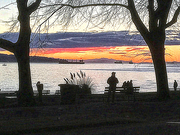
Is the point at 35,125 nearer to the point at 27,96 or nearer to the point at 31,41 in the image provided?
the point at 27,96

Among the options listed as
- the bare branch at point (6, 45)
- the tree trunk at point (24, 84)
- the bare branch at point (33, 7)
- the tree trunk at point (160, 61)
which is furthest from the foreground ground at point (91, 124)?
the bare branch at point (33, 7)

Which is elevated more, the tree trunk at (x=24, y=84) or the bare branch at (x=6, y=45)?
the bare branch at (x=6, y=45)

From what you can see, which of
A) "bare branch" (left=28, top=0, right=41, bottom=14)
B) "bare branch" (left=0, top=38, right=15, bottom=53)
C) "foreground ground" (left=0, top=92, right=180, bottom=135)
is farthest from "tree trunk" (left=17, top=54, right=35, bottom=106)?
"foreground ground" (left=0, top=92, right=180, bottom=135)

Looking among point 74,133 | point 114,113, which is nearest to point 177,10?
point 114,113

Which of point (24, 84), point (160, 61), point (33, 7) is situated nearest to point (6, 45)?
point (24, 84)

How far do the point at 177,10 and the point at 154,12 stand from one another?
5.64 feet

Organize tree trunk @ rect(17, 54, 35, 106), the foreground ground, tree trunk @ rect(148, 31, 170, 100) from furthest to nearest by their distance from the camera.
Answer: tree trunk @ rect(148, 31, 170, 100) < tree trunk @ rect(17, 54, 35, 106) < the foreground ground

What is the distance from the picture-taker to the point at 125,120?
10258 mm

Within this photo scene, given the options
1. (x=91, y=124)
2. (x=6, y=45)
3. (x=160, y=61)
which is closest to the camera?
(x=91, y=124)

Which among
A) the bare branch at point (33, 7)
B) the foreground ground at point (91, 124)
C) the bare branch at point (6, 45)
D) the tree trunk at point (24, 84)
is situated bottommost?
the foreground ground at point (91, 124)

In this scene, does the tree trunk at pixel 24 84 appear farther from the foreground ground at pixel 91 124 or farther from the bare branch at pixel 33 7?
the foreground ground at pixel 91 124

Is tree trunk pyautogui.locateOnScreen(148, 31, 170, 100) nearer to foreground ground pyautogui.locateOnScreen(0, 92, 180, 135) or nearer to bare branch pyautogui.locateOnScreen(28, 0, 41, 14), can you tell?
foreground ground pyautogui.locateOnScreen(0, 92, 180, 135)

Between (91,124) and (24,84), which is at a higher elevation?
(24,84)

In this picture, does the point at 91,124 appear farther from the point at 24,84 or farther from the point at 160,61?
the point at 160,61
